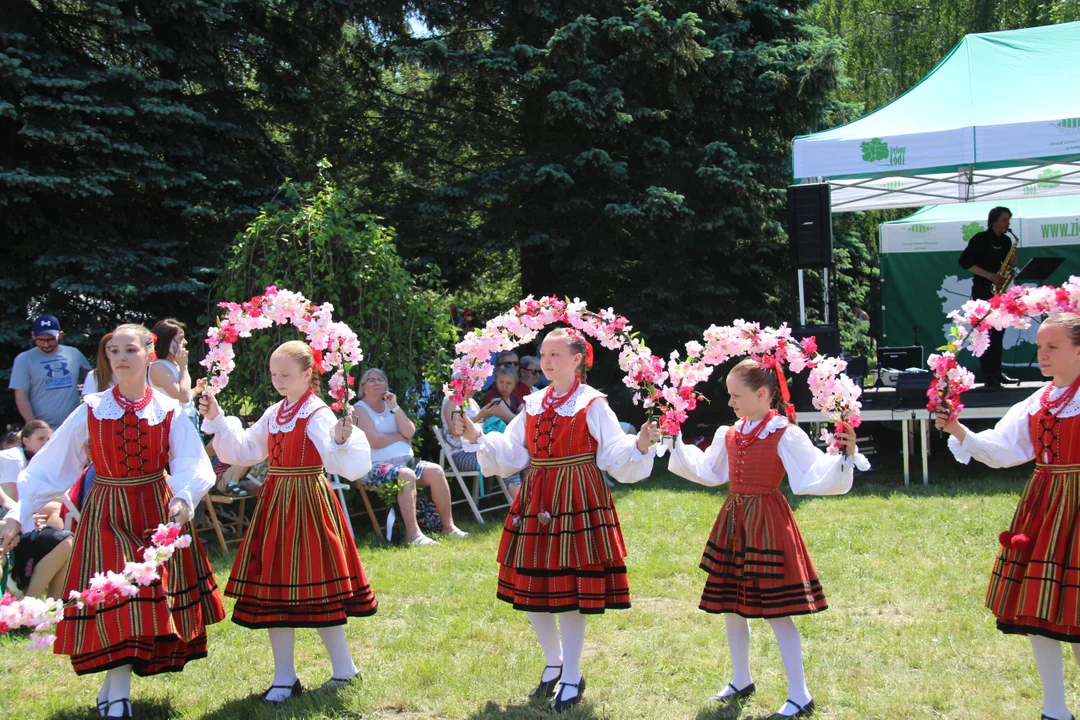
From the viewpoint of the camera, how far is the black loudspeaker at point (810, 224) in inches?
360

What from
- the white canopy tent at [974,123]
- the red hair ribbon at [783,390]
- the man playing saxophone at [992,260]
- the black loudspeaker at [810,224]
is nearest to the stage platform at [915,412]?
the man playing saxophone at [992,260]

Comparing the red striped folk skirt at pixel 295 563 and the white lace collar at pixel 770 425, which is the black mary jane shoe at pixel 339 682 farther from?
the white lace collar at pixel 770 425

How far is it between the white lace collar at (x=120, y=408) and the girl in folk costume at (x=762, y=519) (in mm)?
2144

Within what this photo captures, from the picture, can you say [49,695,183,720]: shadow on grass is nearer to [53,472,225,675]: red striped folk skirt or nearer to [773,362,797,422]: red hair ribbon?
[53,472,225,675]: red striped folk skirt

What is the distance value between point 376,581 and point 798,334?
14.4 feet

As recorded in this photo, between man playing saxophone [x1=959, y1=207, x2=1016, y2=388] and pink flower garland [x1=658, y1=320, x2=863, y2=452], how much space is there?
6.30 meters

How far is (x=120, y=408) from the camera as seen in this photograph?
4117mm

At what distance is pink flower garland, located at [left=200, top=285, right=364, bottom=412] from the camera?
14.5ft

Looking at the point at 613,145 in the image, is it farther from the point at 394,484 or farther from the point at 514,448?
the point at 514,448

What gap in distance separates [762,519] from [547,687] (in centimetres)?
122

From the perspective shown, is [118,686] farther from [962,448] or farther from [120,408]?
[962,448]

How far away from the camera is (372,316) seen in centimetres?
799

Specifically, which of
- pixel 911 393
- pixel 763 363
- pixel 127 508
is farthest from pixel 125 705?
pixel 911 393

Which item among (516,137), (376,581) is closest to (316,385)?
(376,581)
